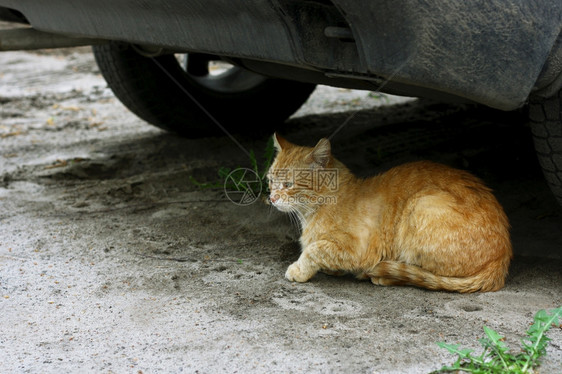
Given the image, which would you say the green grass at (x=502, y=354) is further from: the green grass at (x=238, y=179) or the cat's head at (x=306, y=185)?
the green grass at (x=238, y=179)

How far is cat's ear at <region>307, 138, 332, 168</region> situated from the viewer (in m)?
2.79

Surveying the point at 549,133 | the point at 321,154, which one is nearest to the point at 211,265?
the point at 321,154

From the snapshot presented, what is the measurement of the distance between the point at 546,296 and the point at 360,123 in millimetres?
2731

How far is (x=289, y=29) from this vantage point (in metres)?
2.07

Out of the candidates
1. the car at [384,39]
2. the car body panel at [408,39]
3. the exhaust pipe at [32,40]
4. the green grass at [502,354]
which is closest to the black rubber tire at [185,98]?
the exhaust pipe at [32,40]

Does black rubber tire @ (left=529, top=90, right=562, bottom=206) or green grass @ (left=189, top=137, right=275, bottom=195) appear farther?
green grass @ (left=189, top=137, right=275, bottom=195)

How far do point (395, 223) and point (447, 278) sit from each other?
34 centimetres

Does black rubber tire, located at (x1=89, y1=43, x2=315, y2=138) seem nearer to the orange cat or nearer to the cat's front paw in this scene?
the orange cat

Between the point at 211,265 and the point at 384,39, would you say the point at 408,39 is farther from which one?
the point at 211,265

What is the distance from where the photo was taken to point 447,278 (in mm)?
2564

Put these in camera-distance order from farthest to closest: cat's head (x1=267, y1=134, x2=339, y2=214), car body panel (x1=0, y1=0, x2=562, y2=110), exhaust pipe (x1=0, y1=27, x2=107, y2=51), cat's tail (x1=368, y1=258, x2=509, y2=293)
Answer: exhaust pipe (x1=0, y1=27, x2=107, y2=51), cat's head (x1=267, y1=134, x2=339, y2=214), cat's tail (x1=368, y1=258, x2=509, y2=293), car body panel (x1=0, y1=0, x2=562, y2=110)

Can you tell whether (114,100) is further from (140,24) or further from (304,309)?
(304,309)

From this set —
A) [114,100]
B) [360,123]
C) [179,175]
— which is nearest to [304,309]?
[179,175]

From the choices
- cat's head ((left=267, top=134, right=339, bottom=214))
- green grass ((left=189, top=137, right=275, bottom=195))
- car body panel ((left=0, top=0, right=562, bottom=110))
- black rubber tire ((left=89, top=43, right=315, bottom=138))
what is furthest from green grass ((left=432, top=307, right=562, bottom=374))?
black rubber tire ((left=89, top=43, right=315, bottom=138))
